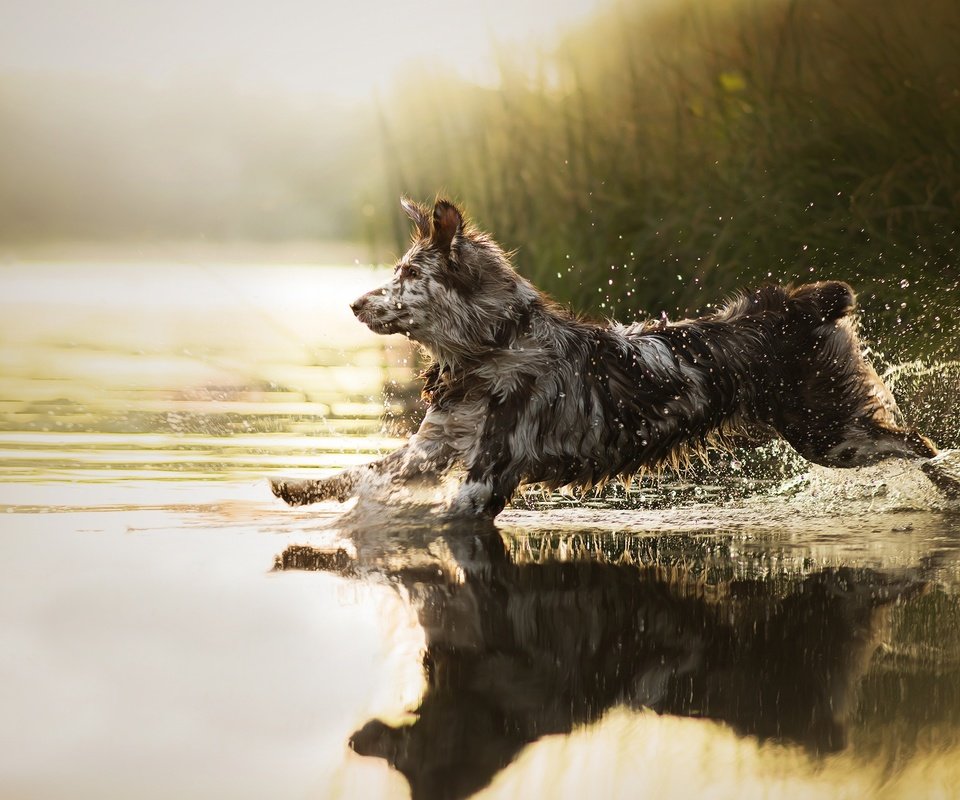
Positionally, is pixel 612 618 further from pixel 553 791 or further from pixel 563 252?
pixel 563 252

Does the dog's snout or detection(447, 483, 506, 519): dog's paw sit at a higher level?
the dog's snout

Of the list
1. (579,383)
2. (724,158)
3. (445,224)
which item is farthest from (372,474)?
(724,158)

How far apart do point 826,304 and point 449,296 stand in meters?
1.83

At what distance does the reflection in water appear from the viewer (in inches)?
97.9

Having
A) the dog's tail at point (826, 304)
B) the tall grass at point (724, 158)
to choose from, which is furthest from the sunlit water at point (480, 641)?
the tall grass at point (724, 158)

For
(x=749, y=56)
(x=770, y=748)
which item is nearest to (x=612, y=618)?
(x=770, y=748)

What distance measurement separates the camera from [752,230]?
8.08m

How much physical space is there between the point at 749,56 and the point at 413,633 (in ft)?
21.9

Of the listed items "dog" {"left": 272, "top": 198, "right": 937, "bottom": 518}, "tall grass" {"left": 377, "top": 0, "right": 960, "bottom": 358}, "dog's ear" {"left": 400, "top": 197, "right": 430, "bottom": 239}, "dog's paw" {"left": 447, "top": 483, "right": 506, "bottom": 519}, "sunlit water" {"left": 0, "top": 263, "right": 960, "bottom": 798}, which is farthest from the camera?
"tall grass" {"left": 377, "top": 0, "right": 960, "bottom": 358}

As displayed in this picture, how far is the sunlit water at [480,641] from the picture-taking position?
7.76ft

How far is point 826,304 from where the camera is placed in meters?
5.44

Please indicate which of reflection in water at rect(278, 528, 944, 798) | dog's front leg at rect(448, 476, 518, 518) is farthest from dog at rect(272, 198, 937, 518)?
reflection in water at rect(278, 528, 944, 798)

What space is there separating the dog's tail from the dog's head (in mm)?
1313

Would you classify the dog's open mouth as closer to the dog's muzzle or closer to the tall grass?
the dog's muzzle
